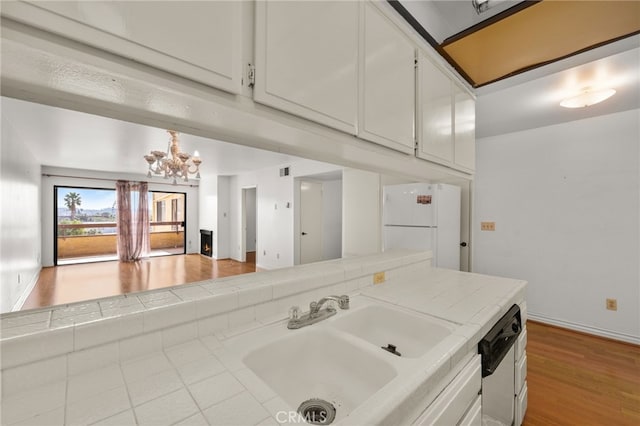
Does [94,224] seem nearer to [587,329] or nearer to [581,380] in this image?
[581,380]

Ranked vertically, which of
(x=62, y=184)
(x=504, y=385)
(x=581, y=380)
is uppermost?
(x=62, y=184)

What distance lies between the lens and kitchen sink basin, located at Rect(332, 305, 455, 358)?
109 centimetres

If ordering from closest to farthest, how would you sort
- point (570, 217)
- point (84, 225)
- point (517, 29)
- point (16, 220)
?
point (517, 29) → point (570, 217) → point (16, 220) → point (84, 225)

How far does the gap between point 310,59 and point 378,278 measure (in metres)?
1.24

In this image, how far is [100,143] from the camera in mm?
3984

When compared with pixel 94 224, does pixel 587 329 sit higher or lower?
lower

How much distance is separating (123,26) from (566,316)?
444 centimetres

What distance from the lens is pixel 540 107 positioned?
2.60 meters

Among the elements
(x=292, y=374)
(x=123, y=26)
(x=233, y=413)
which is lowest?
(x=292, y=374)

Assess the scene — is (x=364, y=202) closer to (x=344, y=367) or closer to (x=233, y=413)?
(x=344, y=367)

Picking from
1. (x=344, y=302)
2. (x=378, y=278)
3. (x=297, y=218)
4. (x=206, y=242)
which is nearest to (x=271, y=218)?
(x=297, y=218)

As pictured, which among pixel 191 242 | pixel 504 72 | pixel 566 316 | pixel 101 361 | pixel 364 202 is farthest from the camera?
pixel 191 242

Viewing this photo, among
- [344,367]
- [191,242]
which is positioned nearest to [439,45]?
[344,367]

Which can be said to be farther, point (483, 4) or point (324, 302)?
point (483, 4)
